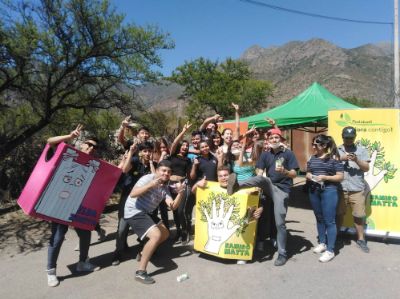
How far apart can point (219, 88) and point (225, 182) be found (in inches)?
1218

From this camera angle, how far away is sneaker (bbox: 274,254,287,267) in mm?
4480

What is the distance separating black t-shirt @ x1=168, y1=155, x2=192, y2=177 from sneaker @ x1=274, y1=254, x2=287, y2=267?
1847mm

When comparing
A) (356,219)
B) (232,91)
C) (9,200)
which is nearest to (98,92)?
(9,200)

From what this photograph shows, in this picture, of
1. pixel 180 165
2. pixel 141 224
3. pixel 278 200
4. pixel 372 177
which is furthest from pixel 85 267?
pixel 372 177

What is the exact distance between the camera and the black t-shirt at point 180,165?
525 cm

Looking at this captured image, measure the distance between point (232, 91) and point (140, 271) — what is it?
31.9 meters

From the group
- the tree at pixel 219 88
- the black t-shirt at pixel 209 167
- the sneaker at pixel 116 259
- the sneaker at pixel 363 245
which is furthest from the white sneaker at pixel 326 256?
the tree at pixel 219 88

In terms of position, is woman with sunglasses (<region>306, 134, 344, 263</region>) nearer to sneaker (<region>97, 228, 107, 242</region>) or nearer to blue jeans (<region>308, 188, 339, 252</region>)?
blue jeans (<region>308, 188, 339, 252</region>)

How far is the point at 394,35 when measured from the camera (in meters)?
11.8

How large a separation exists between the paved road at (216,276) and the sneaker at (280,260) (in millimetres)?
70

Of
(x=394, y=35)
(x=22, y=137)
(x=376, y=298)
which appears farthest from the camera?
(x=394, y=35)

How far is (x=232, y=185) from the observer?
4371 mm

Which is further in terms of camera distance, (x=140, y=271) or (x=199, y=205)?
(x=199, y=205)

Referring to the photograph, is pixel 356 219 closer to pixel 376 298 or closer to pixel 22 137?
pixel 376 298
